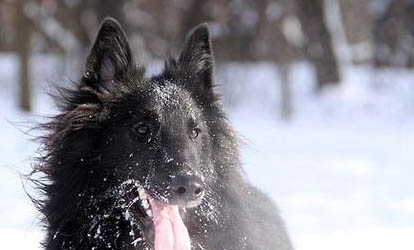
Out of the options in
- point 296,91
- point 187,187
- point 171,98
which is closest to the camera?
point 187,187

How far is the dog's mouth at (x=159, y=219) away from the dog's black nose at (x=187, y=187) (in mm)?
177

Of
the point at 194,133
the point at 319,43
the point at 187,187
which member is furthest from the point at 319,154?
the point at 187,187

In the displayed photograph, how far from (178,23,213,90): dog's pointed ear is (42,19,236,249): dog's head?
0.49ft

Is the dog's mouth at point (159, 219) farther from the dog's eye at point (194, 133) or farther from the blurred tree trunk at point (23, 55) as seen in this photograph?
the blurred tree trunk at point (23, 55)

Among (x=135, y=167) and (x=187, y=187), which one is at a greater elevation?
(x=135, y=167)

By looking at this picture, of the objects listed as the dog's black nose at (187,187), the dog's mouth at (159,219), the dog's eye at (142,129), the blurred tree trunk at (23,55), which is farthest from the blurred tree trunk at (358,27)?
the dog's black nose at (187,187)

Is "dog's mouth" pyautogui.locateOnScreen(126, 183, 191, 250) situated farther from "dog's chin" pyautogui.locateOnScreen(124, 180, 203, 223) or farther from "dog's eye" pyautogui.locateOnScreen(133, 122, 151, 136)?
"dog's eye" pyautogui.locateOnScreen(133, 122, 151, 136)

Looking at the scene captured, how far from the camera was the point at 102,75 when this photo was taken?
509cm

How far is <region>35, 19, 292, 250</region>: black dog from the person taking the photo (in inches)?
186

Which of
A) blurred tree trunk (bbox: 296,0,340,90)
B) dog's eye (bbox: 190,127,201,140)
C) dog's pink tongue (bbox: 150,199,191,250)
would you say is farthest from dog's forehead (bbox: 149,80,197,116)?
blurred tree trunk (bbox: 296,0,340,90)

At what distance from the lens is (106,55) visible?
507 centimetres

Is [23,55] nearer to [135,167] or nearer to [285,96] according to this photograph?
[285,96]

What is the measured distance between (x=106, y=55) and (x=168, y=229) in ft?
4.18

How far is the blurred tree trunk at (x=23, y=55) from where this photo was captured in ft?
67.8
